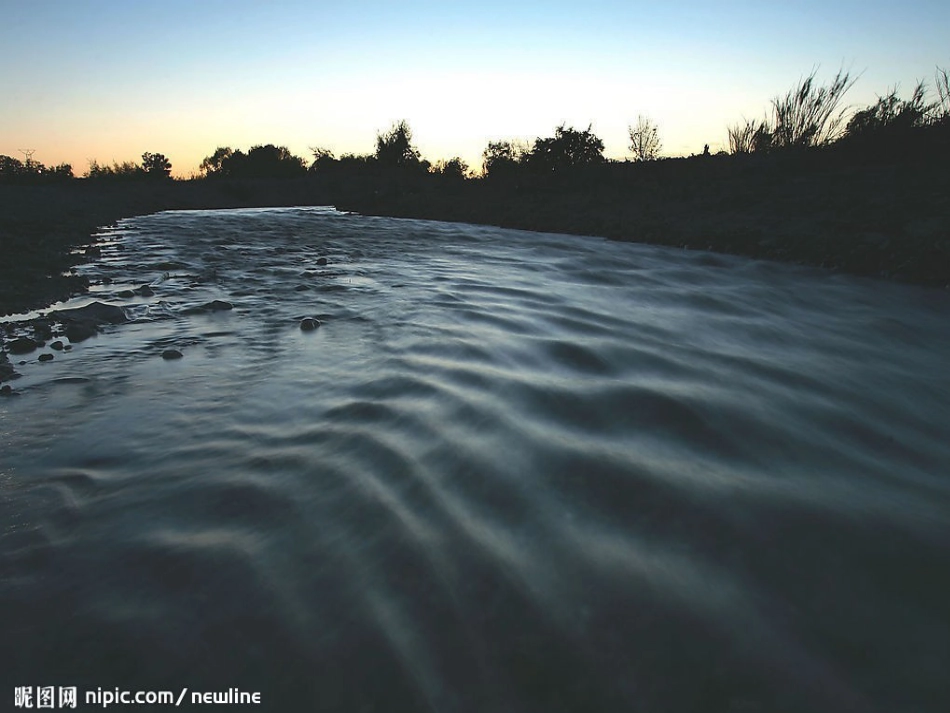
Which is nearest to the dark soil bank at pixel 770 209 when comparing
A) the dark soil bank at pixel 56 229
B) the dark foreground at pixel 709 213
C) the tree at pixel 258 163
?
the dark foreground at pixel 709 213

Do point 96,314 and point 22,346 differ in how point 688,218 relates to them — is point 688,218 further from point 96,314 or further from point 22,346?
point 22,346

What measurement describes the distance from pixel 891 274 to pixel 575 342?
15.9 feet

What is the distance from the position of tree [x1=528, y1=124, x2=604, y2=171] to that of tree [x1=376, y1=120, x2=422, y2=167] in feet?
64.2

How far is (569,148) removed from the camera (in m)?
21.4

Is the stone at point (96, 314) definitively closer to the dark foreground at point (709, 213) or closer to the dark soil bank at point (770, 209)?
the dark foreground at point (709, 213)

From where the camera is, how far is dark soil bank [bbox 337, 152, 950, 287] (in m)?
6.43

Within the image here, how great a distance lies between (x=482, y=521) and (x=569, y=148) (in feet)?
72.9

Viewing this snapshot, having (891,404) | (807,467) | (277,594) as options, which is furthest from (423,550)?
(891,404)

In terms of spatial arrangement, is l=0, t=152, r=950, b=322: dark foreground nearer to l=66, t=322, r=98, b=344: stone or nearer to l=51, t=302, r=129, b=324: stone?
l=51, t=302, r=129, b=324: stone

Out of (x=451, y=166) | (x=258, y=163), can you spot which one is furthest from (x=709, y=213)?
(x=258, y=163)

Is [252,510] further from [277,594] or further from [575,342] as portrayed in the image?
[575,342]

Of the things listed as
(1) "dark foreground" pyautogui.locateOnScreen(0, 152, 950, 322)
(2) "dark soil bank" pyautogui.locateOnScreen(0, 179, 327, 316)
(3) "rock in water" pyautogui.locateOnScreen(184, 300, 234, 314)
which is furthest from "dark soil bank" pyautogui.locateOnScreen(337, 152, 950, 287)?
(2) "dark soil bank" pyautogui.locateOnScreen(0, 179, 327, 316)

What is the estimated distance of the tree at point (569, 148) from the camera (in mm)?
20656

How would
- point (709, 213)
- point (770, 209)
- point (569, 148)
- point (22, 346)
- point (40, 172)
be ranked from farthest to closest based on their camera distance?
point (40, 172) < point (569, 148) < point (709, 213) < point (770, 209) < point (22, 346)
